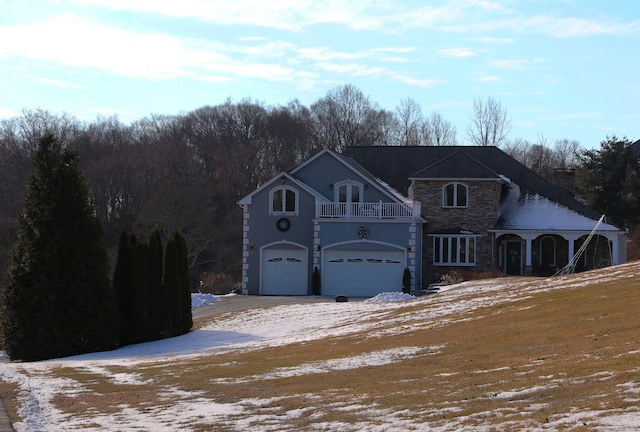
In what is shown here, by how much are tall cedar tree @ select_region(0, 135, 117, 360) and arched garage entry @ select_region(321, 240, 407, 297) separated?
15.4m

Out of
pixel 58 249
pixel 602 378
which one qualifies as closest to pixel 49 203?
pixel 58 249

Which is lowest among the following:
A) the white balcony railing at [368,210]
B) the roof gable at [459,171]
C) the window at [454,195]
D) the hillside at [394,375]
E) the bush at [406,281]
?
the hillside at [394,375]

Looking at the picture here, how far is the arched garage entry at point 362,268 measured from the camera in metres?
41.1

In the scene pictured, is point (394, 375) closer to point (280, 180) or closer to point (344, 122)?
point (280, 180)

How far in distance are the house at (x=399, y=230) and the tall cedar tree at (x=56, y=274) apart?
1554cm

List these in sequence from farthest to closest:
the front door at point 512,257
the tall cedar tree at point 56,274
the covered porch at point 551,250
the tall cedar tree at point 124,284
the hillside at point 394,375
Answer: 1. the front door at point 512,257
2. the covered porch at point 551,250
3. the tall cedar tree at point 124,284
4. the tall cedar tree at point 56,274
5. the hillside at point 394,375

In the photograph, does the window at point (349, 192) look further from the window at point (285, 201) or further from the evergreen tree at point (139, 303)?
the evergreen tree at point (139, 303)

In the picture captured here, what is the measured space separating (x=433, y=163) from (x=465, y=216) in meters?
5.38

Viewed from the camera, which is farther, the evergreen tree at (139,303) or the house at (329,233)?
the house at (329,233)

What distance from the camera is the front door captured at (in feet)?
145

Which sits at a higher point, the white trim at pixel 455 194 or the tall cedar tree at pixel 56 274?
the white trim at pixel 455 194

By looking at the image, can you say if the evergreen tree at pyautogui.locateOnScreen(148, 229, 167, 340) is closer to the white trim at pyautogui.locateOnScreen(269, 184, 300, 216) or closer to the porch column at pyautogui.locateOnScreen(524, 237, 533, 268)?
the white trim at pyautogui.locateOnScreen(269, 184, 300, 216)

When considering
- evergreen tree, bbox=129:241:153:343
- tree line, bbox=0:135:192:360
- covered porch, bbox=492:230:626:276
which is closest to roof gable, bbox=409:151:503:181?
covered porch, bbox=492:230:626:276

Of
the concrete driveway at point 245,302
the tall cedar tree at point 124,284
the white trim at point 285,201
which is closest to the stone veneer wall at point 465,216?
the white trim at point 285,201
